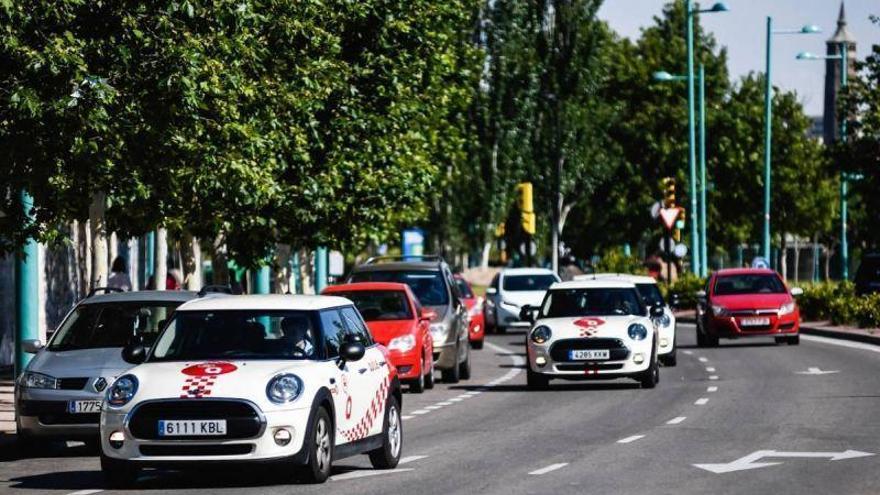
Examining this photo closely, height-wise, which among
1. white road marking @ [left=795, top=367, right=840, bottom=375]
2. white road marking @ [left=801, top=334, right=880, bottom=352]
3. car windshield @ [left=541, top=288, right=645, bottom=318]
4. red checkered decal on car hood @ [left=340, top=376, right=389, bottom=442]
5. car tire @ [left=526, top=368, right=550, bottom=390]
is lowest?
white road marking @ [left=801, top=334, right=880, bottom=352]

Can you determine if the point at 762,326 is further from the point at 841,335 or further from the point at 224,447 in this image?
the point at 224,447

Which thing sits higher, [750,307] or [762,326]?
[750,307]

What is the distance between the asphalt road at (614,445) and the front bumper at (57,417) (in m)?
0.26

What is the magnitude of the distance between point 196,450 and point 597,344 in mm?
14166

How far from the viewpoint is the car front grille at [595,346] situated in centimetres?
2880

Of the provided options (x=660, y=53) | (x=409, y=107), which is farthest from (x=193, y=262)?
(x=660, y=53)

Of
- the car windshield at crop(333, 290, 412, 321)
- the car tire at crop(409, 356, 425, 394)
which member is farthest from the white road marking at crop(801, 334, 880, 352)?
the car windshield at crop(333, 290, 412, 321)

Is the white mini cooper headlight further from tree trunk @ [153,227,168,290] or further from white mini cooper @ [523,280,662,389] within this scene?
tree trunk @ [153,227,168,290]

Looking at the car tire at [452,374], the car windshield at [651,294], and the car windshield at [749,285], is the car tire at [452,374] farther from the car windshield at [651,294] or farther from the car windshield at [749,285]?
the car windshield at [749,285]

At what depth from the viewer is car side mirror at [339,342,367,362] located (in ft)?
52.9

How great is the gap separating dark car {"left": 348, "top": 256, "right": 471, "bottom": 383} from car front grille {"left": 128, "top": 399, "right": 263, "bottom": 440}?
1624 cm

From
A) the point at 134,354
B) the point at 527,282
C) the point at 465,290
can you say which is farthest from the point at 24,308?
the point at 527,282

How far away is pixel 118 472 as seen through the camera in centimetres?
1553

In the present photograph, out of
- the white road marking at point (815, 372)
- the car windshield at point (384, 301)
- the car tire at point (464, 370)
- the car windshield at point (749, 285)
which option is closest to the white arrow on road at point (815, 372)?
the white road marking at point (815, 372)
